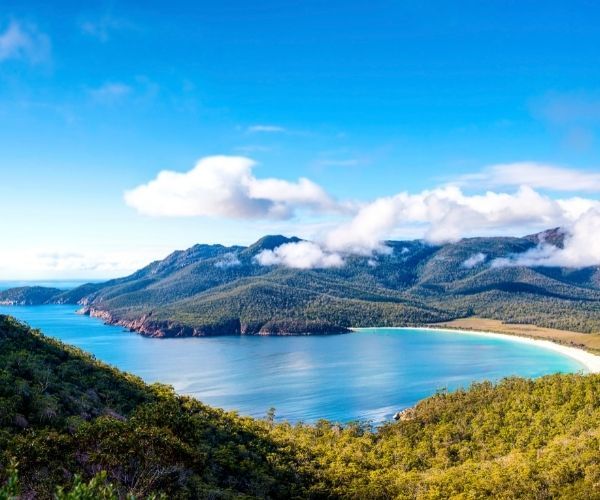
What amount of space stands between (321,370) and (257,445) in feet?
304

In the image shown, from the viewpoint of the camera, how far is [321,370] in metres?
145

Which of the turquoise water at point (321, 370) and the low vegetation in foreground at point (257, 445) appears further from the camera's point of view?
the turquoise water at point (321, 370)

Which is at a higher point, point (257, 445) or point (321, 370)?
point (257, 445)

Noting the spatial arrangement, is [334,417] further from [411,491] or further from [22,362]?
[22,362]

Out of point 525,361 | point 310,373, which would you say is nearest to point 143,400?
point 310,373

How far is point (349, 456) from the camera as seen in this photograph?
56.5 meters

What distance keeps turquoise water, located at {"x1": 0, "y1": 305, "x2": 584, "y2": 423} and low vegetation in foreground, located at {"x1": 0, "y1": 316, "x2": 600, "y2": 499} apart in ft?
93.6

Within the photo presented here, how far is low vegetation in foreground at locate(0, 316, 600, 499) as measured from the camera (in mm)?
24078

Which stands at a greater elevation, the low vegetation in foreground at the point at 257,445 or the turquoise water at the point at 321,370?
the low vegetation in foreground at the point at 257,445

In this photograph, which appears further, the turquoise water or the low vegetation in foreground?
the turquoise water

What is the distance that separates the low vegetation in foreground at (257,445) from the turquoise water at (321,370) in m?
28.5

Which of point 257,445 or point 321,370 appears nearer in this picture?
point 257,445

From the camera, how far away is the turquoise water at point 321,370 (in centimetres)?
10825

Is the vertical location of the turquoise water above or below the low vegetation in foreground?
below
